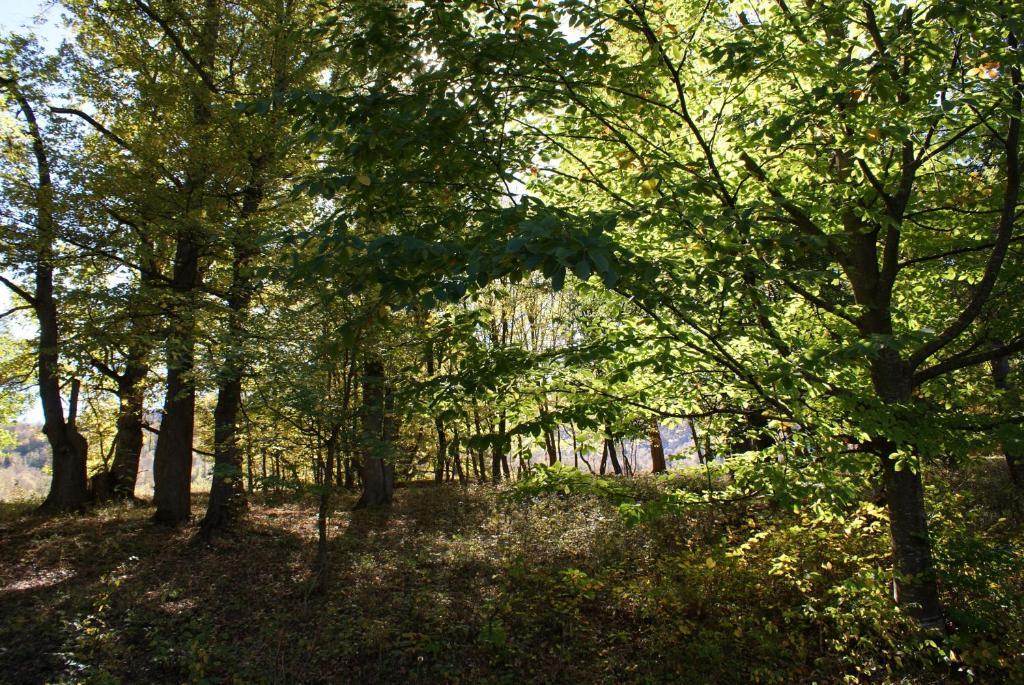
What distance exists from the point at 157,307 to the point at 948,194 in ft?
42.9

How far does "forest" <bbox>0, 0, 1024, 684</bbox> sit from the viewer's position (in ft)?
13.6

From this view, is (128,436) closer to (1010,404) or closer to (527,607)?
(527,607)

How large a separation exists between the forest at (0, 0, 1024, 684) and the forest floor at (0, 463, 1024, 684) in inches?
2.7

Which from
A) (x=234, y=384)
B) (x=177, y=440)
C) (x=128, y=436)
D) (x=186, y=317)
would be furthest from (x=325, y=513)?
(x=128, y=436)

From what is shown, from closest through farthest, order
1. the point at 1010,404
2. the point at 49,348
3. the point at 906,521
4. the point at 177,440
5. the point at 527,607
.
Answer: the point at 906,521 < the point at 1010,404 < the point at 527,607 < the point at 49,348 < the point at 177,440

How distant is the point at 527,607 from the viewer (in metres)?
8.48

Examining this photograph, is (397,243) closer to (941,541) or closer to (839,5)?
(839,5)

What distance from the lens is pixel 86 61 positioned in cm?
1234

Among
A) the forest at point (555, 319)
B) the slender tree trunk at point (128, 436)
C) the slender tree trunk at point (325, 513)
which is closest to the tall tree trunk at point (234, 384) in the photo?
the forest at point (555, 319)

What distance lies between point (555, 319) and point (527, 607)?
4915 mm

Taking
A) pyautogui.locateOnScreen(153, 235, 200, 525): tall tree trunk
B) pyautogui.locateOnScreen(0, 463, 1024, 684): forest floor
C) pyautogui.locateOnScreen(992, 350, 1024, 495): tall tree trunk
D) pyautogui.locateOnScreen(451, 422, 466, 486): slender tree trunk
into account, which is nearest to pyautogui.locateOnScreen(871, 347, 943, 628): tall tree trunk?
pyautogui.locateOnScreen(0, 463, 1024, 684): forest floor

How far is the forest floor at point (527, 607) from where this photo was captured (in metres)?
6.37

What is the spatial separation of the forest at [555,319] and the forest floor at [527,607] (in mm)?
68

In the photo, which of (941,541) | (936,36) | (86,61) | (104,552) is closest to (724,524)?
(941,541)
